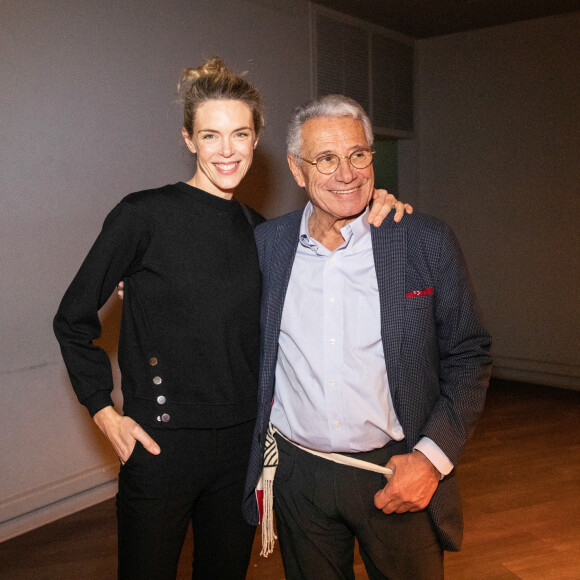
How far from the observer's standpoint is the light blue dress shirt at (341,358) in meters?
1.78

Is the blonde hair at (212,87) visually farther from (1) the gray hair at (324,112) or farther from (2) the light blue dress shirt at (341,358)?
(2) the light blue dress shirt at (341,358)

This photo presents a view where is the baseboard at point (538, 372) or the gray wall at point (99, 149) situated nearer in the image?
the gray wall at point (99, 149)

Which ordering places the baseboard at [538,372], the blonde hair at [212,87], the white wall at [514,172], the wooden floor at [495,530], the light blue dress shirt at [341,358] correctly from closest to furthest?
the light blue dress shirt at [341,358], the blonde hair at [212,87], the wooden floor at [495,530], the white wall at [514,172], the baseboard at [538,372]

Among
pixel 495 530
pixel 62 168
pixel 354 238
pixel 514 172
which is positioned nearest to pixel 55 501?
pixel 62 168

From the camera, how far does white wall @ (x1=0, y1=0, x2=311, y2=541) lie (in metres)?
3.29

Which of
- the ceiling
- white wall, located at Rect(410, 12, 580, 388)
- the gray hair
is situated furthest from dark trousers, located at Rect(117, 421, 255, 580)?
white wall, located at Rect(410, 12, 580, 388)

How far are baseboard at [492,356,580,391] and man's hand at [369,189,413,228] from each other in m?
4.72

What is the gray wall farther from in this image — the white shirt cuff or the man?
the white shirt cuff

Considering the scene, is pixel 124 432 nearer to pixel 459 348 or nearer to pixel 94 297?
pixel 94 297

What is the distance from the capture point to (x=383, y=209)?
1.86m

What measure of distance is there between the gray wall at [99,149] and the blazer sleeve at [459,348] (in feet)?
7.72

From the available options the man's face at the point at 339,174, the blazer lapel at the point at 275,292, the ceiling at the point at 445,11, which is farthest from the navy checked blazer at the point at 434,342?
the ceiling at the point at 445,11

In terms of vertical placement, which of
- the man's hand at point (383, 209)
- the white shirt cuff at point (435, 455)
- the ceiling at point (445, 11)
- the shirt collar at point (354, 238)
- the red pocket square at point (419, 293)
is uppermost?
the ceiling at point (445, 11)

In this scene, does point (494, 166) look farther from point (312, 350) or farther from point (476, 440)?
point (312, 350)
